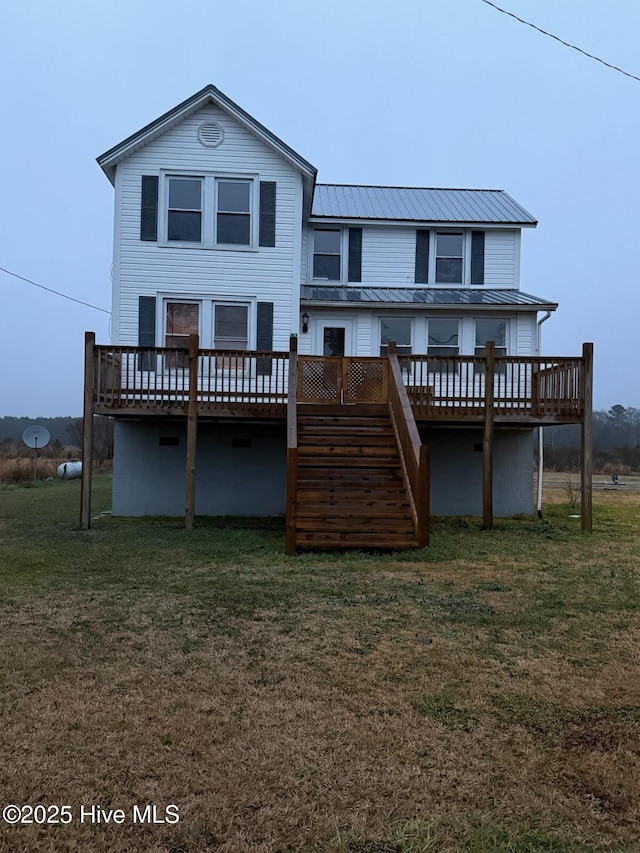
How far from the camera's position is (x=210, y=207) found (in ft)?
47.9

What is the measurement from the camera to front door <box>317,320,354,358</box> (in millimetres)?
15961

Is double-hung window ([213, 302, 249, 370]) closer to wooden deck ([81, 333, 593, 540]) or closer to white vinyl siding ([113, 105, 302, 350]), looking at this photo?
white vinyl siding ([113, 105, 302, 350])

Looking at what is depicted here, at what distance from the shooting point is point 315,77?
6425cm

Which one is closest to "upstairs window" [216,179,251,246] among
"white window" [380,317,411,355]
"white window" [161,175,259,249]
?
"white window" [161,175,259,249]

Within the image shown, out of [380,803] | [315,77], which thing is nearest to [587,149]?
[315,77]

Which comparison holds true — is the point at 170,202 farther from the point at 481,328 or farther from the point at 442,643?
the point at 442,643

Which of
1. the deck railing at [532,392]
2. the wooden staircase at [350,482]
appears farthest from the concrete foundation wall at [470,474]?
the wooden staircase at [350,482]

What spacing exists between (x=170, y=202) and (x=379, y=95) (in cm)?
6254

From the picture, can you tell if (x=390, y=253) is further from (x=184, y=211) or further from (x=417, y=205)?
(x=184, y=211)

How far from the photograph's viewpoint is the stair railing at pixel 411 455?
380 inches

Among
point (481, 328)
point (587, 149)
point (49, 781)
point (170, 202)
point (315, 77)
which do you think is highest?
point (315, 77)

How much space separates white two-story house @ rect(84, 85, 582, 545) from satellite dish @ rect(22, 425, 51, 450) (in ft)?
49.2

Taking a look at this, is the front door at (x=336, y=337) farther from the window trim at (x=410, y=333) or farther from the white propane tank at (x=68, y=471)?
the white propane tank at (x=68, y=471)

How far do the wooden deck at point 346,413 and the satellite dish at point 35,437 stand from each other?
53.0 feet
